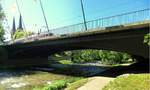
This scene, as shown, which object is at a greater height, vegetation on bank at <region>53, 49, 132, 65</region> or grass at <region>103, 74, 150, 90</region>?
grass at <region>103, 74, 150, 90</region>

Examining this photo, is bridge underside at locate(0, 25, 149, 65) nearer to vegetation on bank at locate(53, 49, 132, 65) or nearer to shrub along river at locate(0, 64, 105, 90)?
shrub along river at locate(0, 64, 105, 90)

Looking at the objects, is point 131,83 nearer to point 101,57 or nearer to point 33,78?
point 33,78

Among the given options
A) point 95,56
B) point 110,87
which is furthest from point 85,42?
point 95,56

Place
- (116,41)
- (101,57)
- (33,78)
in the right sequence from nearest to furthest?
1. (116,41)
2. (33,78)
3. (101,57)

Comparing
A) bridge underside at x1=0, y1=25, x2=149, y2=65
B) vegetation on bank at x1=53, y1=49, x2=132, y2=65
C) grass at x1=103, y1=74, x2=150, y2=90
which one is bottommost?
vegetation on bank at x1=53, y1=49, x2=132, y2=65

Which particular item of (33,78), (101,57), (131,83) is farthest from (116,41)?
(101,57)

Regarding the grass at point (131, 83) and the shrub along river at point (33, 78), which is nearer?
the grass at point (131, 83)

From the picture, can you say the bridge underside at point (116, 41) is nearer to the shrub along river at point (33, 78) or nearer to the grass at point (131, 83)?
the shrub along river at point (33, 78)

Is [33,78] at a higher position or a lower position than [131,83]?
lower

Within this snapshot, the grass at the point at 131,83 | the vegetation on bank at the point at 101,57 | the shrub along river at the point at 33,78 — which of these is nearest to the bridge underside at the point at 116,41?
the shrub along river at the point at 33,78

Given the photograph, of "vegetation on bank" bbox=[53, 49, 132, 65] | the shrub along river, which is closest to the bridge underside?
the shrub along river

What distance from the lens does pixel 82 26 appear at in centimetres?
4453

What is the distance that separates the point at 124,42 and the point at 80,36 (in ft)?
25.5

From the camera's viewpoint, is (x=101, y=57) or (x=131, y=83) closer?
(x=131, y=83)
